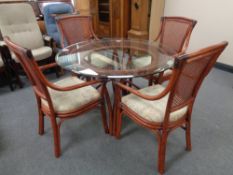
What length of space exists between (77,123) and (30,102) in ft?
2.41

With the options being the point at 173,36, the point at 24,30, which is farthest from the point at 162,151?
the point at 24,30

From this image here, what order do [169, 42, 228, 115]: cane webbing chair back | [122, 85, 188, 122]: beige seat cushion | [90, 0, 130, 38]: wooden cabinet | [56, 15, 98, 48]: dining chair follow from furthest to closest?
[90, 0, 130, 38]: wooden cabinet < [56, 15, 98, 48]: dining chair < [122, 85, 188, 122]: beige seat cushion < [169, 42, 228, 115]: cane webbing chair back

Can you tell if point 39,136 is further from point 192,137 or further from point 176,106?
point 192,137

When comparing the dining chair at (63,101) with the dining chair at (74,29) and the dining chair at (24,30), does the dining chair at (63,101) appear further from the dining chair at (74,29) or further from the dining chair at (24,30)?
the dining chair at (24,30)

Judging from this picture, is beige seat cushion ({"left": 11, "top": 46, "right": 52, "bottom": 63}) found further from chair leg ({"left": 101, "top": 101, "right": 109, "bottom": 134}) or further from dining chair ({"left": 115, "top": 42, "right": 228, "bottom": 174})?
dining chair ({"left": 115, "top": 42, "right": 228, "bottom": 174})

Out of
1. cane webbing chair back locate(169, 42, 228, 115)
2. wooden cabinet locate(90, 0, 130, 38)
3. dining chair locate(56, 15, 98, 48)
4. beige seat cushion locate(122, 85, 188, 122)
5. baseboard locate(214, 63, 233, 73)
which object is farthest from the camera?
wooden cabinet locate(90, 0, 130, 38)

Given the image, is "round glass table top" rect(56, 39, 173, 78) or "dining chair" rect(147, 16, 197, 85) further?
"dining chair" rect(147, 16, 197, 85)

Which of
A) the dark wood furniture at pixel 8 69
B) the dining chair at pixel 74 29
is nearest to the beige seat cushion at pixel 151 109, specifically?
the dining chair at pixel 74 29

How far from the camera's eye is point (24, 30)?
8.97 feet

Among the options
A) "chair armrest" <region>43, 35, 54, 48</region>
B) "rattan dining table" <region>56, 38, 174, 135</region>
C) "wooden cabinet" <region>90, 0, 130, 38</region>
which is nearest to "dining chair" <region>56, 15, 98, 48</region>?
"rattan dining table" <region>56, 38, 174, 135</region>

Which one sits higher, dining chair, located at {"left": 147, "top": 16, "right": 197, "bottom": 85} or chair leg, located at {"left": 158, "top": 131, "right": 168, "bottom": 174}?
dining chair, located at {"left": 147, "top": 16, "right": 197, "bottom": 85}

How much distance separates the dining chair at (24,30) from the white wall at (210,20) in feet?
7.70

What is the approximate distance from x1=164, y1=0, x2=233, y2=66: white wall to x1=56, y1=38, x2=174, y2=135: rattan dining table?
1475 millimetres

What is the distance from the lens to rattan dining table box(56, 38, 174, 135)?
1438mm
